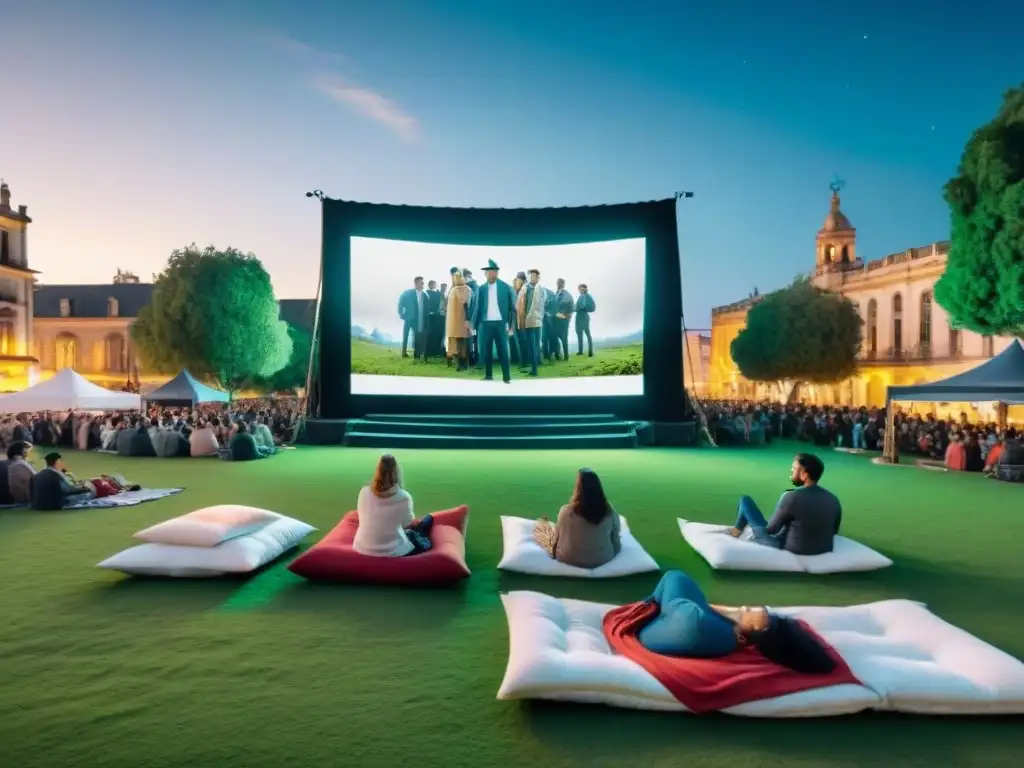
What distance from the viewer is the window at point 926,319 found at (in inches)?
1704

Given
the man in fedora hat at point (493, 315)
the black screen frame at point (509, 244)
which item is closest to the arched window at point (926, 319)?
the black screen frame at point (509, 244)

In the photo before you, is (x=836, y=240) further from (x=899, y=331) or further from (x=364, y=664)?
(x=364, y=664)

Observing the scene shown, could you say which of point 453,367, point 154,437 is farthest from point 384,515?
point 453,367

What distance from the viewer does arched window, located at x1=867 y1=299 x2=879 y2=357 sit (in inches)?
1884

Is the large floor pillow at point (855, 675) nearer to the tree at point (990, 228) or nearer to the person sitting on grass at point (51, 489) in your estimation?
the person sitting on grass at point (51, 489)

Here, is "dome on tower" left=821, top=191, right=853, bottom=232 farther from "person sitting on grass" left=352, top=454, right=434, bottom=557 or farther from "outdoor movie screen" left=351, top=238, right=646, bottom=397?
"person sitting on grass" left=352, top=454, right=434, bottom=557

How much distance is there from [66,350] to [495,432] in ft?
173

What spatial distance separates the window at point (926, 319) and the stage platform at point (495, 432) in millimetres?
30600

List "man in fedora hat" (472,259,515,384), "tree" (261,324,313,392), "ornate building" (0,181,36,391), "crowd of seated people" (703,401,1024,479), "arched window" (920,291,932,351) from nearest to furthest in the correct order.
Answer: "crowd of seated people" (703,401,1024,479), "man in fedora hat" (472,259,515,384), "ornate building" (0,181,36,391), "arched window" (920,291,932,351), "tree" (261,324,313,392)

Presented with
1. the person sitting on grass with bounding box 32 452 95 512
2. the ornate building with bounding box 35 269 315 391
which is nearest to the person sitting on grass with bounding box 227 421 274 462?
the person sitting on grass with bounding box 32 452 95 512

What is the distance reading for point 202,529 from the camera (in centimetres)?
619

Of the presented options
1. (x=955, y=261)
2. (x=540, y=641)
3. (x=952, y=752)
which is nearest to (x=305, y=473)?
(x=540, y=641)

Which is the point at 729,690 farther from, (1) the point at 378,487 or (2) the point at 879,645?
(1) the point at 378,487

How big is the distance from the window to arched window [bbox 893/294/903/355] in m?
1.84
